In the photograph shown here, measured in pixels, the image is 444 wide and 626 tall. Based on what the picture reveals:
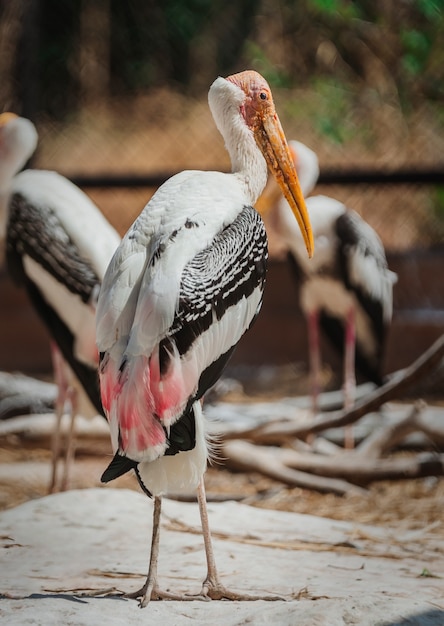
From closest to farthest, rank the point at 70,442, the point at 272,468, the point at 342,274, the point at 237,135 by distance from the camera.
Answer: the point at 237,135
the point at 70,442
the point at 272,468
the point at 342,274

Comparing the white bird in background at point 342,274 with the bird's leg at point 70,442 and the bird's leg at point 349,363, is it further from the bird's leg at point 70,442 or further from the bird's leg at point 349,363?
the bird's leg at point 70,442

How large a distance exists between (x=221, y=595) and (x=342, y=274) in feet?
7.67

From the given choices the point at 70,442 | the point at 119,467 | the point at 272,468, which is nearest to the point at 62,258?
the point at 70,442

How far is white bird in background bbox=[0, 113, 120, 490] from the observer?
311cm

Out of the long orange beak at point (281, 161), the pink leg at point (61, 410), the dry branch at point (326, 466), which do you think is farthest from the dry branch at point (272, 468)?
the long orange beak at point (281, 161)

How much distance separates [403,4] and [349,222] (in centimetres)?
234

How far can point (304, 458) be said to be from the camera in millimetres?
3533

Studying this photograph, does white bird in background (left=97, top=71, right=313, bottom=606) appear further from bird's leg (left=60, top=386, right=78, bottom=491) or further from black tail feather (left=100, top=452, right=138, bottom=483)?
bird's leg (left=60, top=386, right=78, bottom=491)

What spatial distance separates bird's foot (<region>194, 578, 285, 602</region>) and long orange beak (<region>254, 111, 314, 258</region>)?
2.47ft

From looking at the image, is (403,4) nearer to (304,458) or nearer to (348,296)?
(348,296)

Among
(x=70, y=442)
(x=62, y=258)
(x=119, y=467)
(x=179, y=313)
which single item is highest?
(x=179, y=313)

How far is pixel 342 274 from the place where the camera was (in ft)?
13.9

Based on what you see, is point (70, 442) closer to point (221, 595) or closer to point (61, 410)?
point (61, 410)

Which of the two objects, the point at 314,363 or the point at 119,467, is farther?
the point at 314,363
